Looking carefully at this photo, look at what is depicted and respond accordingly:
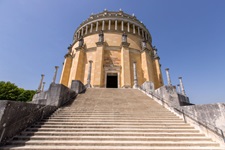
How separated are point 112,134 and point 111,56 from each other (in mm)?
18836

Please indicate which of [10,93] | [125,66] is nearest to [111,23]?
[125,66]

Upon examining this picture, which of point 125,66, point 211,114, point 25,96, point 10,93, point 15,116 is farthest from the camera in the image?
point 25,96

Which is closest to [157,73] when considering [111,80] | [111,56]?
[111,80]

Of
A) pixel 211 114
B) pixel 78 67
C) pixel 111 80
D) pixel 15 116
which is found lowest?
pixel 15 116

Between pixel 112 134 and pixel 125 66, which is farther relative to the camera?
pixel 125 66

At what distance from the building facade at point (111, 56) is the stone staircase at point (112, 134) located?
39.6 ft

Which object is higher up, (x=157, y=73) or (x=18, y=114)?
(x=157, y=73)

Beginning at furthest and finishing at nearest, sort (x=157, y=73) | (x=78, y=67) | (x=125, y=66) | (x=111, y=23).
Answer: (x=111, y=23) < (x=157, y=73) < (x=78, y=67) < (x=125, y=66)

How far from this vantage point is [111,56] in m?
22.4

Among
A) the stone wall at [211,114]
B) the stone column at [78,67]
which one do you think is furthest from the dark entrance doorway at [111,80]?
the stone wall at [211,114]

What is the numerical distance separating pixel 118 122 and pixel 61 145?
2.52 metres

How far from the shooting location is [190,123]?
538 centimetres

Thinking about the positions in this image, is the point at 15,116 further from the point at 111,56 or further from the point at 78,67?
the point at 111,56

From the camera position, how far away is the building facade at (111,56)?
20438 millimetres
